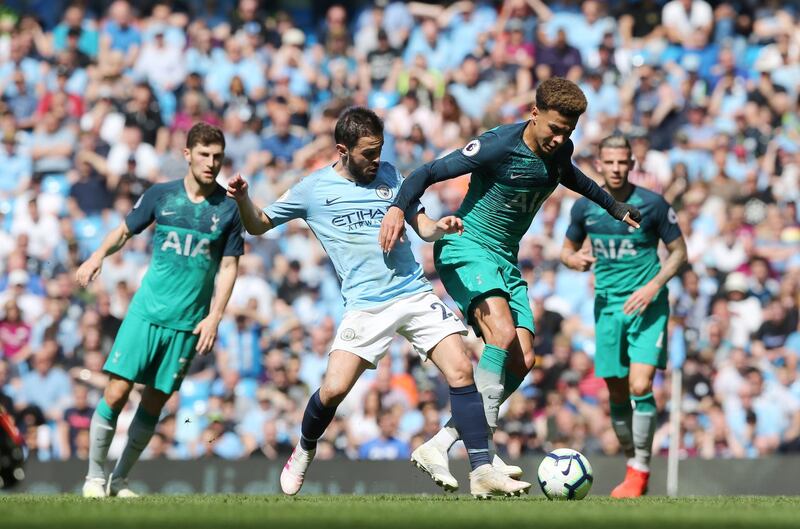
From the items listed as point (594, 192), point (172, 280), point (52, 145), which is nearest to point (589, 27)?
point (52, 145)

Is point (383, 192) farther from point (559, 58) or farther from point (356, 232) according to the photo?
point (559, 58)

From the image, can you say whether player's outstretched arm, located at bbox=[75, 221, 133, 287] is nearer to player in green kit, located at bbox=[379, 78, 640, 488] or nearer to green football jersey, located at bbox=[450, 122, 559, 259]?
player in green kit, located at bbox=[379, 78, 640, 488]

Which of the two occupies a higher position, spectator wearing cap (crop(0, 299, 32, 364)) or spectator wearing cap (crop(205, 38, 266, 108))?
spectator wearing cap (crop(205, 38, 266, 108))

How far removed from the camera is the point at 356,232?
9.39m

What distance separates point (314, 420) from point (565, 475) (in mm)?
1785

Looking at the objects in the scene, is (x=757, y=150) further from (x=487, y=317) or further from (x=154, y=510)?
(x=154, y=510)

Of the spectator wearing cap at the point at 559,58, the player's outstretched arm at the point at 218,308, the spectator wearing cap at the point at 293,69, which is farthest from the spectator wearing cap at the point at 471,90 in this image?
the player's outstretched arm at the point at 218,308

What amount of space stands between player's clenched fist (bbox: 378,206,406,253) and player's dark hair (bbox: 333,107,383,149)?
2.34 ft

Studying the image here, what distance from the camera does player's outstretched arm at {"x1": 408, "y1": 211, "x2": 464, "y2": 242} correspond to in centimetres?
853

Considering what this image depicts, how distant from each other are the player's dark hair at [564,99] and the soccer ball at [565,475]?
2350 mm

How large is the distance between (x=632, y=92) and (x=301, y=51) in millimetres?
5336

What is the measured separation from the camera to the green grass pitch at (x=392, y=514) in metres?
6.99

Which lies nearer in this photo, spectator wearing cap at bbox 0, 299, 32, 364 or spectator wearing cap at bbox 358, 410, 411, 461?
spectator wearing cap at bbox 358, 410, 411, 461

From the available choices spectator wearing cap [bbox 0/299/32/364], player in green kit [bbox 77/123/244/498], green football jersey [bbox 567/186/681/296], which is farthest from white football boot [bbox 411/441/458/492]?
spectator wearing cap [bbox 0/299/32/364]
